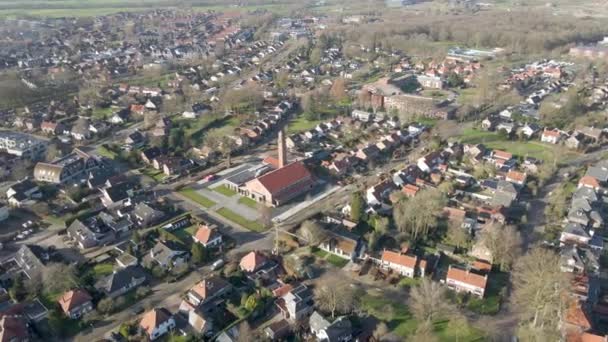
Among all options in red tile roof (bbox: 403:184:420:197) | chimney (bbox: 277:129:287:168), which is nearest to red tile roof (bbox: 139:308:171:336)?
chimney (bbox: 277:129:287:168)

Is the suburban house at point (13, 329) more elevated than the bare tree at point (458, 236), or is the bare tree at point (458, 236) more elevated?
the bare tree at point (458, 236)

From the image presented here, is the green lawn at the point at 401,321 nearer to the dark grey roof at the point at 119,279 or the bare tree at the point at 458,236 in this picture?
the bare tree at the point at 458,236

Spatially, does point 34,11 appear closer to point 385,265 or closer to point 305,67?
point 305,67

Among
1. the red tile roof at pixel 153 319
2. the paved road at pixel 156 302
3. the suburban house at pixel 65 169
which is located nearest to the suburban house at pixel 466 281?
the paved road at pixel 156 302

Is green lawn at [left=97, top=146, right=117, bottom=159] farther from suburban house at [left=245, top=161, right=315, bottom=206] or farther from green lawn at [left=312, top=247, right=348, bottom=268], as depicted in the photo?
green lawn at [left=312, top=247, right=348, bottom=268]

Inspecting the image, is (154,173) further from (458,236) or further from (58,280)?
(458,236)
